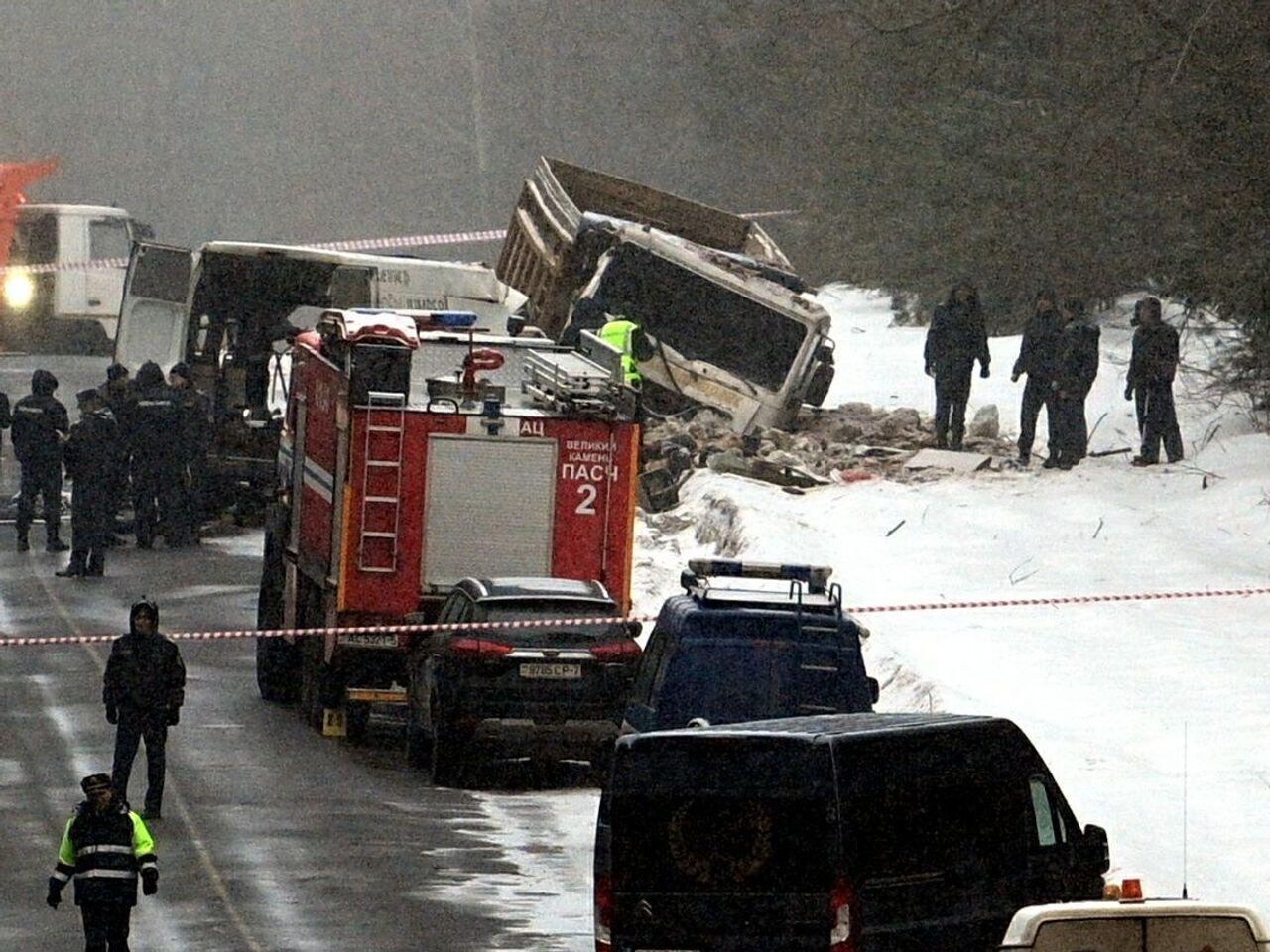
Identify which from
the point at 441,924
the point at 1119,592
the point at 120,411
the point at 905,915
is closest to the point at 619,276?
the point at 120,411

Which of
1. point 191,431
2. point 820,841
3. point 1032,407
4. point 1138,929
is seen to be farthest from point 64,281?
point 1138,929

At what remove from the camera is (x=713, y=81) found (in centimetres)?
6738

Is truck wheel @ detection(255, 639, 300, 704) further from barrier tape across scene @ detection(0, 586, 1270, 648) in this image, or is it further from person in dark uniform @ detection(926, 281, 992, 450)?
person in dark uniform @ detection(926, 281, 992, 450)

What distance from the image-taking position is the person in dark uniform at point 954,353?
29.7 metres

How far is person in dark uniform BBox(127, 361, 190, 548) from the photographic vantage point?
29.5 metres

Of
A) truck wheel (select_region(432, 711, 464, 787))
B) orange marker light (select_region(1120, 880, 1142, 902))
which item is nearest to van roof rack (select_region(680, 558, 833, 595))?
truck wheel (select_region(432, 711, 464, 787))

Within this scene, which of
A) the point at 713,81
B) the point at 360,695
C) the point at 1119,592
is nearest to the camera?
the point at 360,695

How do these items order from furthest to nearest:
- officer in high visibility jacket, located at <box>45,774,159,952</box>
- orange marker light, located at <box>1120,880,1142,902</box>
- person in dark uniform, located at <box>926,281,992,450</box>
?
person in dark uniform, located at <box>926,281,992,450</box> → officer in high visibility jacket, located at <box>45,774,159,952</box> → orange marker light, located at <box>1120,880,1142,902</box>

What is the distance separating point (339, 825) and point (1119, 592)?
8.46 meters

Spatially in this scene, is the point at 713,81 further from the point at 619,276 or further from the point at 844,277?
the point at 619,276

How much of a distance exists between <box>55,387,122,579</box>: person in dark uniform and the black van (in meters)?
16.7

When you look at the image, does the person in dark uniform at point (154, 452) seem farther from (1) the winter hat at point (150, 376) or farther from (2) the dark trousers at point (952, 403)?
(2) the dark trousers at point (952, 403)

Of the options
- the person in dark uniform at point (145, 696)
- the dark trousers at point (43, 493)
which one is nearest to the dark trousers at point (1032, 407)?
the dark trousers at point (43, 493)

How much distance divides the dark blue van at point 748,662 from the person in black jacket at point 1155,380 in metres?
11.7
